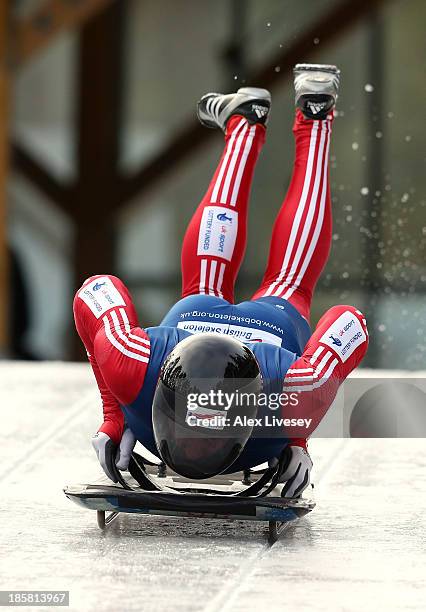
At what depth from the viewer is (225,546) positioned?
3.07 meters

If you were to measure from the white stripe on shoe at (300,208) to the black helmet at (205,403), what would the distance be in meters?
0.90

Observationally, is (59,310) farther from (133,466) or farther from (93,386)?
(133,466)

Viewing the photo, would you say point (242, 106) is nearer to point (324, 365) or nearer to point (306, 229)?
point (306, 229)

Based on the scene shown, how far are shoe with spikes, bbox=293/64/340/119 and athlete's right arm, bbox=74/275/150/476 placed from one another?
1.14 m

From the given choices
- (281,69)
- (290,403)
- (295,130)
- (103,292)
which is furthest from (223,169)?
(281,69)

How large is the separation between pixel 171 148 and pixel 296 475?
7763 millimetres

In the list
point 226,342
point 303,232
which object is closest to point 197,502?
point 226,342

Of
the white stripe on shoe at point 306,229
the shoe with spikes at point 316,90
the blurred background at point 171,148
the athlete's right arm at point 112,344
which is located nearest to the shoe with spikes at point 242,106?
the shoe with spikes at point 316,90

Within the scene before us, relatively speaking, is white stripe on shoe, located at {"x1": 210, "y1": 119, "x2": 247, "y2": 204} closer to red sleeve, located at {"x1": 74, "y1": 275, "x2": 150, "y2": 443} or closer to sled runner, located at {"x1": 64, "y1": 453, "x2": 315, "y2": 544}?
red sleeve, located at {"x1": 74, "y1": 275, "x2": 150, "y2": 443}

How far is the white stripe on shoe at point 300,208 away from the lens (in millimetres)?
3969

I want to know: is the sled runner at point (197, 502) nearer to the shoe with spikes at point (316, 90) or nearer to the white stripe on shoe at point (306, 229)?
the white stripe on shoe at point (306, 229)

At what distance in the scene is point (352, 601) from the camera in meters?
2.63

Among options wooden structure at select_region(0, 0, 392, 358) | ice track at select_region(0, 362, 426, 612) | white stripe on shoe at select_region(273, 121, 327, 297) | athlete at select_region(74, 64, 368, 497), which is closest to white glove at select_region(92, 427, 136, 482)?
athlete at select_region(74, 64, 368, 497)

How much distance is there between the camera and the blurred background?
9.92 metres
